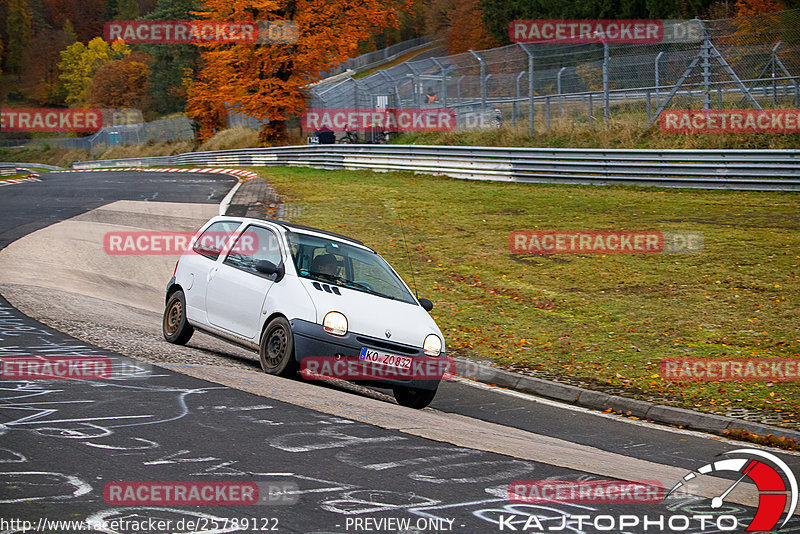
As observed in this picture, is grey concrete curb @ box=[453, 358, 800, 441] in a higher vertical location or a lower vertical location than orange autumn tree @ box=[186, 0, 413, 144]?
lower

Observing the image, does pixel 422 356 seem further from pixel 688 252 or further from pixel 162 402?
pixel 688 252

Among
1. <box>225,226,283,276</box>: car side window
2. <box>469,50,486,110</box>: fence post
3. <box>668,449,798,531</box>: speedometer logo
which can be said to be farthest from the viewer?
<box>469,50,486,110</box>: fence post

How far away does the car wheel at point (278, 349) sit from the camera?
332 inches

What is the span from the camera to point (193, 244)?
426 inches

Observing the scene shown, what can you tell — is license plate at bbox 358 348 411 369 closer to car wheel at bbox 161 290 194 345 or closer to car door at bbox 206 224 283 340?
car door at bbox 206 224 283 340

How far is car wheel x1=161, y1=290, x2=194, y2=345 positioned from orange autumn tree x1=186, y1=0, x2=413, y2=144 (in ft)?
106

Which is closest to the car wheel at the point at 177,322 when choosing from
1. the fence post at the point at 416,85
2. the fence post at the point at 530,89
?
the fence post at the point at 530,89

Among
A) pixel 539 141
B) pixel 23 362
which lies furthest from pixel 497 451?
pixel 539 141

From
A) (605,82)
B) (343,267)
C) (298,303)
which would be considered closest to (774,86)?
(605,82)

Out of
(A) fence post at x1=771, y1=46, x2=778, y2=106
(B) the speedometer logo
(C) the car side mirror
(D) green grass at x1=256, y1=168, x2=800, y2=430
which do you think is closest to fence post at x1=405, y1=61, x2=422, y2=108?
(D) green grass at x1=256, y1=168, x2=800, y2=430

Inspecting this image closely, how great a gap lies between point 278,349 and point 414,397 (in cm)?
144

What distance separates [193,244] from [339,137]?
3216cm

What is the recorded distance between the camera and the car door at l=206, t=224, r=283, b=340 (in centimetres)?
918

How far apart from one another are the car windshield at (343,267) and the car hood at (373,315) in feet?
0.76
